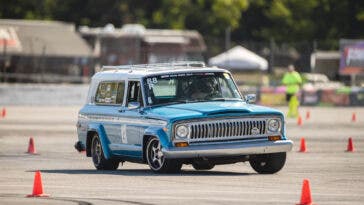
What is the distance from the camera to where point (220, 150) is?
1653 cm

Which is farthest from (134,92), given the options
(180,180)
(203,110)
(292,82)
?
(292,82)

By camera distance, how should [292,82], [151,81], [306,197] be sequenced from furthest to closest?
[292,82]
[151,81]
[306,197]

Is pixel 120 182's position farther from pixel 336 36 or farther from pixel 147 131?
pixel 336 36

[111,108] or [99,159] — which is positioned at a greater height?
[111,108]

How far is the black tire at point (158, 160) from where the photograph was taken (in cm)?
1688

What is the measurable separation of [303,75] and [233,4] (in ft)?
145

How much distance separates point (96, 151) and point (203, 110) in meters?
3.18

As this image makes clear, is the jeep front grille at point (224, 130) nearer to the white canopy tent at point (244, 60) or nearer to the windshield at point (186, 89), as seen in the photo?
the windshield at point (186, 89)

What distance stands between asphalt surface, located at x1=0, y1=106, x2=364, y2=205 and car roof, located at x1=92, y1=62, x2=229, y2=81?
1512 mm

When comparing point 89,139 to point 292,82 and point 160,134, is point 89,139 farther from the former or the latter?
point 292,82

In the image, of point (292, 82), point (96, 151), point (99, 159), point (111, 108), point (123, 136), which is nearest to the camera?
point (123, 136)

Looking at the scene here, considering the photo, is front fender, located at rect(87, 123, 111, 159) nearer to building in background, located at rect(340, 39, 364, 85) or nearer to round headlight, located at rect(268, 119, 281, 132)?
round headlight, located at rect(268, 119, 281, 132)

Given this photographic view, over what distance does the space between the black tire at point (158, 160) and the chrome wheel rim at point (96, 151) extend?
6.53 ft

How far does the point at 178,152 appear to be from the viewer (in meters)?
16.5
